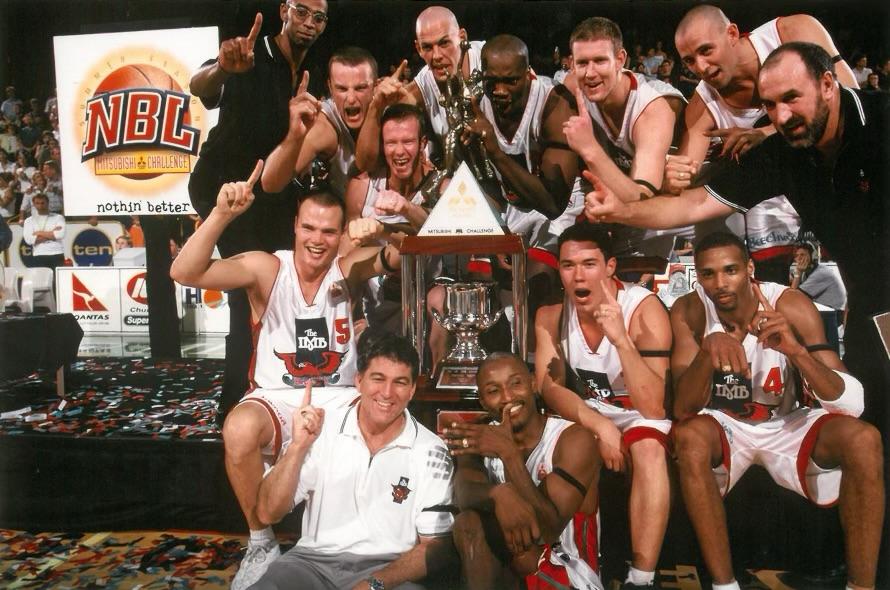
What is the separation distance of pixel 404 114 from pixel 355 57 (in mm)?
326

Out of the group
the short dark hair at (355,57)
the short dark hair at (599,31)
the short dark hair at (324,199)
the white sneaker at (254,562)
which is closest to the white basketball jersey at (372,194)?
the short dark hair at (324,199)

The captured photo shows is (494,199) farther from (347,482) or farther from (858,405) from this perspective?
(858,405)

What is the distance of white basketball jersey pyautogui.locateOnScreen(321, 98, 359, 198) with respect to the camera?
9.46 ft

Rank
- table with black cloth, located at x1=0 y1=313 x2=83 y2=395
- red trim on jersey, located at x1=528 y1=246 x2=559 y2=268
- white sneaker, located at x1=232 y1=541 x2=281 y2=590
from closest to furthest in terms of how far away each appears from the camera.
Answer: white sneaker, located at x1=232 y1=541 x2=281 y2=590 < red trim on jersey, located at x1=528 y1=246 x2=559 y2=268 < table with black cloth, located at x1=0 y1=313 x2=83 y2=395

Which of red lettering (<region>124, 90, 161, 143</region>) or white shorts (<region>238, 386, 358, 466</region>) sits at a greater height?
red lettering (<region>124, 90, 161, 143</region>)

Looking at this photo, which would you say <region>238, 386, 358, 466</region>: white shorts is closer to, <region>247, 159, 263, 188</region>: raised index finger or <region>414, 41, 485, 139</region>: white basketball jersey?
<region>247, 159, 263, 188</region>: raised index finger

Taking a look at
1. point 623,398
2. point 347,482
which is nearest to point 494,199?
point 623,398

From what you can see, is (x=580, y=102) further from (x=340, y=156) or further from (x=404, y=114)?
(x=340, y=156)

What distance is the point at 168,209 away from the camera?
314 cm

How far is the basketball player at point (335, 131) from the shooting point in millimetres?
2867

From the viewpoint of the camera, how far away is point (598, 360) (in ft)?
8.80

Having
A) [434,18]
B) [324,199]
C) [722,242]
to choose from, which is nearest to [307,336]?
[324,199]

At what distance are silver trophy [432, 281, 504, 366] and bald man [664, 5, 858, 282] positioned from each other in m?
0.83

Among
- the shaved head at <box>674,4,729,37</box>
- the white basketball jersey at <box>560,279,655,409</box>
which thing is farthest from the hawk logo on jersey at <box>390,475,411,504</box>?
the shaved head at <box>674,4,729,37</box>
